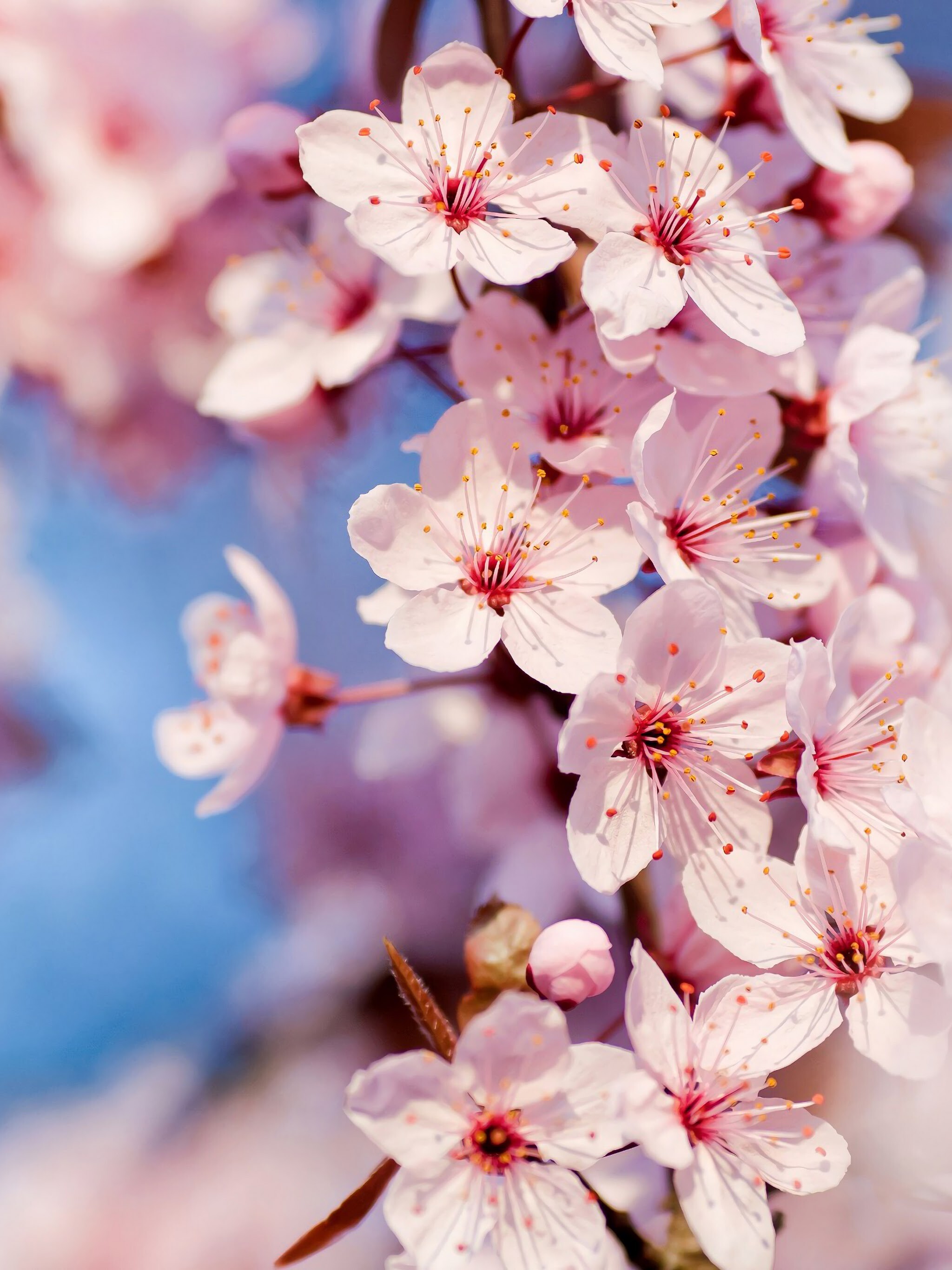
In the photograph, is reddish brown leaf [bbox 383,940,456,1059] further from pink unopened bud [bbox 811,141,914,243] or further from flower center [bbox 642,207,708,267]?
pink unopened bud [bbox 811,141,914,243]

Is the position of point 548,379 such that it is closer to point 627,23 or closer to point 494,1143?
point 627,23

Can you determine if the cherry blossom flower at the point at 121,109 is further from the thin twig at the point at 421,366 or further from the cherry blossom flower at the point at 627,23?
the cherry blossom flower at the point at 627,23

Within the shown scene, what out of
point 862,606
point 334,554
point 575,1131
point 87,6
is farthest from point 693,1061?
point 87,6

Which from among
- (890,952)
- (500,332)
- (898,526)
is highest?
(500,332)

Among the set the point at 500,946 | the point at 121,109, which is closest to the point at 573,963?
the point at 500,946

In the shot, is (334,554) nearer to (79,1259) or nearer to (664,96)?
(664,96)

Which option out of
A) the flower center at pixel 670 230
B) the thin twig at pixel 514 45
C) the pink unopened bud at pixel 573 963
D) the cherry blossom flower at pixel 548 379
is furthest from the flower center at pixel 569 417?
the pink unopened bud at pixel 573 963
